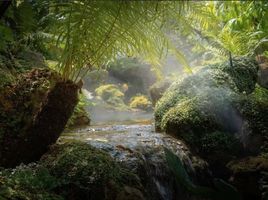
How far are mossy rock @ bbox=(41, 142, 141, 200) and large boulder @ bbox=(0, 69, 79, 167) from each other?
0.17m

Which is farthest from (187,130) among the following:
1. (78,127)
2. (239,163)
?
(78,127)

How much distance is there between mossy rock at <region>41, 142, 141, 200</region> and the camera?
272 cm

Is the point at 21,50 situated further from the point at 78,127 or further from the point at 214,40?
the point at 214,40

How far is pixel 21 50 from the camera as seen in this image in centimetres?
544

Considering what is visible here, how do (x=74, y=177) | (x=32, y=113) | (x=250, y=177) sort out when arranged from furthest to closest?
(x=250, y=177), (x=32, y=113), (x=74, y=177)

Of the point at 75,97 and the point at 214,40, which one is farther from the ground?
the point at 214,40

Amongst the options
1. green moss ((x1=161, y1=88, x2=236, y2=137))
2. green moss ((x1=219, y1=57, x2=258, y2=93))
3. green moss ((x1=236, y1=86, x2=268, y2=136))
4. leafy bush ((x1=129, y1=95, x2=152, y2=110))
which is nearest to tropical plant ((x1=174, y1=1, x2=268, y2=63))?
green moss ((x1=219, y1=57, x2=258, y2=93))

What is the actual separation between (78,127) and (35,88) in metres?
2.76


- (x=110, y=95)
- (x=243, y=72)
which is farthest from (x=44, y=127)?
(x=110, y=95)

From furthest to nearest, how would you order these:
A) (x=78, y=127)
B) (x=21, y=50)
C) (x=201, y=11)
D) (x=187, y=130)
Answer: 1. (x=78, y=127)
2. (x=21, y=50)
3. (x=187, y=130)
4. (x=201, y=11)

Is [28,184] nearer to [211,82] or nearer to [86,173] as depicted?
[86,173]

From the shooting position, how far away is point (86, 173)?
9.15ft

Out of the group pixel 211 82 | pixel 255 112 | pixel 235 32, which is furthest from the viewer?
pixel 235 32

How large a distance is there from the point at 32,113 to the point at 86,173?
672 mm
